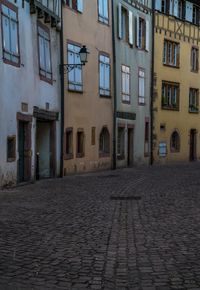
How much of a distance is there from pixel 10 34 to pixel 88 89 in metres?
8.29

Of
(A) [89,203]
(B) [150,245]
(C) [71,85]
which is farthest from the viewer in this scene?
(C) [71,85]

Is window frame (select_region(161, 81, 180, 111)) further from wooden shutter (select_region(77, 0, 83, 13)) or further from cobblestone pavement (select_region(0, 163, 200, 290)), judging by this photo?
cobblestone pavement (select_region(0, 163, 200, 290))

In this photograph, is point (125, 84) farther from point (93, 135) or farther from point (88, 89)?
point (93, 135)

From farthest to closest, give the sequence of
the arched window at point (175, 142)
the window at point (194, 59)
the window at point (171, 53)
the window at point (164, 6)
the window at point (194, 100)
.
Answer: the window at point (194, 100) → the window at point (194, 59) → the arched window at point (175, 142) → the window at point (171, 53) → the window at point (164, 6)

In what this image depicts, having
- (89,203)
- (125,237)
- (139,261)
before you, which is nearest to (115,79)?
(89,203)

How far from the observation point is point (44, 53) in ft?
68.1

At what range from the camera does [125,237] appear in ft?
29.5

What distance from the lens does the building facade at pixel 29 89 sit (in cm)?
1703

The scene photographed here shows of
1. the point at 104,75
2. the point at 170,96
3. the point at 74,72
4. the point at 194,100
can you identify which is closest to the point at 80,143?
the point at 74,72

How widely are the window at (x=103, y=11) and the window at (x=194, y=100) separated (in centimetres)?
1170

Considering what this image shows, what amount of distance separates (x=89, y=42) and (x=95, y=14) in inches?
55.8

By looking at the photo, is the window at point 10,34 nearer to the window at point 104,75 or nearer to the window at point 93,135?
the window at point 93,135

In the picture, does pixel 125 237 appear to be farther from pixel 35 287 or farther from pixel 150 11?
pixel 150 11

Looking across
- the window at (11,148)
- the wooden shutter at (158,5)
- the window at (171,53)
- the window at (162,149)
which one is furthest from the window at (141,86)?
the window at (11,148)
